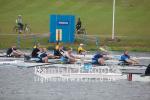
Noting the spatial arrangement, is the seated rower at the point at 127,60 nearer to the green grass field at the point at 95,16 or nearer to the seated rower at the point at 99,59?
the seated rower at the point at 99,59

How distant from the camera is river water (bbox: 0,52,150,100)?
34.5 metres

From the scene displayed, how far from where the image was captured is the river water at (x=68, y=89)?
34469 mm

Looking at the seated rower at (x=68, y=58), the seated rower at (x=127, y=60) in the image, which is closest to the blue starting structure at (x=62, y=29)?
the seated rower at (x=68, y=58)

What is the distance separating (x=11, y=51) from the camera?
167 ft

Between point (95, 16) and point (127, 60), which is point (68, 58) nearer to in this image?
point (127, 60)

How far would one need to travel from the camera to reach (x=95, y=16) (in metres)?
84.9

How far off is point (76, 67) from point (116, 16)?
40.3 m

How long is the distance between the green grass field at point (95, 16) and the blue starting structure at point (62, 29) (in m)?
2.83

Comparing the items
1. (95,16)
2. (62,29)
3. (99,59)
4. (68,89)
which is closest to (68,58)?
(99,59)

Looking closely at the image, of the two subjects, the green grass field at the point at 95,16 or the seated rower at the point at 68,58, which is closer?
the seated rower at the point at 68,58

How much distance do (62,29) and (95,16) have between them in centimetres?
2224

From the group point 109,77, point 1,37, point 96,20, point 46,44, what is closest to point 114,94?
point 109,77

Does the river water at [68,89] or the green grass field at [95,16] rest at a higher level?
the green grass field at [95,16]

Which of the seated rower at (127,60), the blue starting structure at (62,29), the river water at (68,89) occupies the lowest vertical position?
the river water at (68,89)
